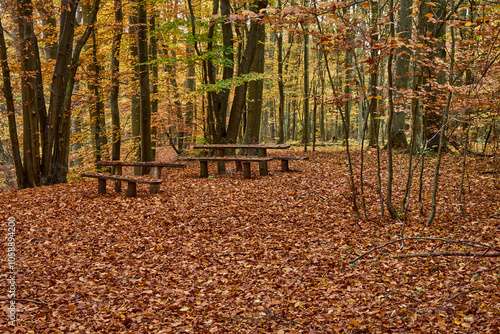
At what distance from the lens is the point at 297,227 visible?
617 cm

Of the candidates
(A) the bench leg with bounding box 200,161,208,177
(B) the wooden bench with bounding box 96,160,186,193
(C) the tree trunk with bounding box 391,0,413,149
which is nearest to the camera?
(B) the wooden bench with bounding box 96,160,186,193

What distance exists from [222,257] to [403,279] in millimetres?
2486

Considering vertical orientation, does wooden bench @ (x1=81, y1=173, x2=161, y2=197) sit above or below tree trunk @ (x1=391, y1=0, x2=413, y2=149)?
below

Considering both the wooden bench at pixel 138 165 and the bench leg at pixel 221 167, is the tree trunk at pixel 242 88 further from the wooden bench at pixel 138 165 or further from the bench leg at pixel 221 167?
the wooden bench at pixel 138 165

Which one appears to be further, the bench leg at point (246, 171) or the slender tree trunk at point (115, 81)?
the slender tree trunk at point (115, 81)

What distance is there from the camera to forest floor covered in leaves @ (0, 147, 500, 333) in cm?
359

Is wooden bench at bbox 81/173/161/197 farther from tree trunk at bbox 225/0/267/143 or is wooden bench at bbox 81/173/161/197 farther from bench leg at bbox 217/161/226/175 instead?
tree trunk at bbox 225/0/267/143

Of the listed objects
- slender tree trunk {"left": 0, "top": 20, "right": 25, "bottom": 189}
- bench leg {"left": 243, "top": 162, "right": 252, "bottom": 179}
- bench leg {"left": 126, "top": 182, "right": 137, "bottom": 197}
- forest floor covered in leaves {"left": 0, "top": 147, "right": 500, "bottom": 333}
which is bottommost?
forest floor covered in leaves {"left": 0, "top": 147, "right": 500, "bottom": 333}

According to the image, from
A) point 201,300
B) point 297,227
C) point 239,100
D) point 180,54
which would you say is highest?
point 180,54

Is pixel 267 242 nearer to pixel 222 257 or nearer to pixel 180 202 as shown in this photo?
pixel 222 257

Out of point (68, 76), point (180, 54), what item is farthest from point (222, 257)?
point (180, 54)

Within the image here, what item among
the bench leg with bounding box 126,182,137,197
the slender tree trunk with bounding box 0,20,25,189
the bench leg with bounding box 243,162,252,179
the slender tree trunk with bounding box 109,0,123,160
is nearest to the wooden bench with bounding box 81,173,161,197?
the bench leg with bounding box 126,182,137,197

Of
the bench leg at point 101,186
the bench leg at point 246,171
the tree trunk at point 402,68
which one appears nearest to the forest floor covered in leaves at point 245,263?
the bench leg at point 101,186

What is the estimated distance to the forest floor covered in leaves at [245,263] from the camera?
3586 millimetres
